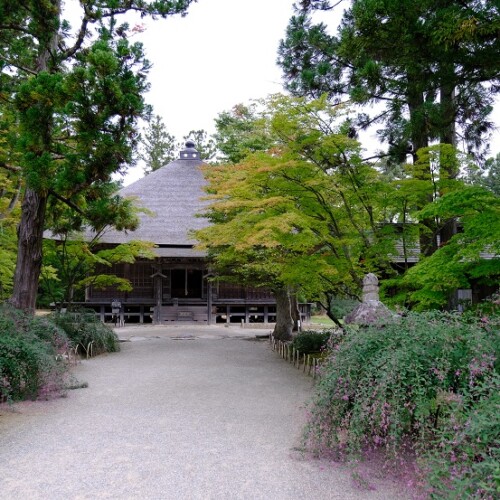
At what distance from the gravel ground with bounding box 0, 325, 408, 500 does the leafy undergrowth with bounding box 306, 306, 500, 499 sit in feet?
1.27

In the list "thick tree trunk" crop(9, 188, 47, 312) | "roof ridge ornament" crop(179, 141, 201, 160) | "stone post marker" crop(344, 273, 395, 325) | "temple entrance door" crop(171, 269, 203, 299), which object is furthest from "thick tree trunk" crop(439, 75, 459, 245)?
"roof ridge ornament" crop(179, 141, 201, 160)

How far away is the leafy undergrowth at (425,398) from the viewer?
2.56 meters

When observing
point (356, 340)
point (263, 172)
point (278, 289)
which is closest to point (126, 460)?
point (356, 340)

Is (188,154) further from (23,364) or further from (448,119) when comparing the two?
(23,364)

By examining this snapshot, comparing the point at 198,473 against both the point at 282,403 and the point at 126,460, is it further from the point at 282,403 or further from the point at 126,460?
the point at 282,403

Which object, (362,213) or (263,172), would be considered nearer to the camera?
(263,172)

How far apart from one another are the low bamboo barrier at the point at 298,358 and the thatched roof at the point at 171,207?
760 centimetres

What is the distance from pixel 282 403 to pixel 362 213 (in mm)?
3323

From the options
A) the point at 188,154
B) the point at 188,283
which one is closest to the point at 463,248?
the point at 188,283

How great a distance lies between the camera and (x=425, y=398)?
10.7 feet

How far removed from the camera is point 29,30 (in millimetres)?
8281

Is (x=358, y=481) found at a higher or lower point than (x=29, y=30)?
lower

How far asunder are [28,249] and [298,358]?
5870mm

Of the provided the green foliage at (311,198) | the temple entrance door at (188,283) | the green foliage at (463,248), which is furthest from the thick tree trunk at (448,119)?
the temple entrance door at (188,283)
